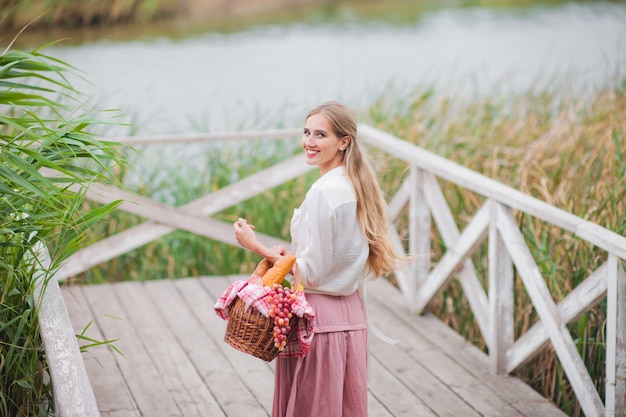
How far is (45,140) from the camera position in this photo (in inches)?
109

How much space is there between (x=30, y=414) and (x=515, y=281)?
243cm

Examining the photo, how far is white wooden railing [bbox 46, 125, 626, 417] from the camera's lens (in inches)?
122

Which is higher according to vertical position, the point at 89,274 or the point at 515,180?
the point at 515,180

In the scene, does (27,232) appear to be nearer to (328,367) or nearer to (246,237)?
(246,237)

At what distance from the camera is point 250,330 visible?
2492 millimetres

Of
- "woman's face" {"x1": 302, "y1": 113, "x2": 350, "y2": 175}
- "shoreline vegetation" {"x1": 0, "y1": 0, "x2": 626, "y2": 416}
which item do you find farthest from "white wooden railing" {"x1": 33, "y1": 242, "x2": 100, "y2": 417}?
"shoreline vegetation" {"x1": 0, "y1": 0, "x2": 626, "y2": 416}

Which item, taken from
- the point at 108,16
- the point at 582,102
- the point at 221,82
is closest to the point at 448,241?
the point at 582,102

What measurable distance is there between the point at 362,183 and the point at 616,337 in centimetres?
103

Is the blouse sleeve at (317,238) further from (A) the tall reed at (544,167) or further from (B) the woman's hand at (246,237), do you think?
(A) the tall reed at (544,167)

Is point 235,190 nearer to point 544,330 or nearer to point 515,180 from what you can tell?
point 515,180

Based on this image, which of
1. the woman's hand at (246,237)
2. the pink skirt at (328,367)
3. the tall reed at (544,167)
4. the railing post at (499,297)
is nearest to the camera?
the woman's hand at (246,237)

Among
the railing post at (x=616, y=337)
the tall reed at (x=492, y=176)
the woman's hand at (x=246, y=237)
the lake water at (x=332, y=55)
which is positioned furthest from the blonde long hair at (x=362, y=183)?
the lake water at (x=332, y=55)

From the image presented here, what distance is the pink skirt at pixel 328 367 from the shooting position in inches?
108

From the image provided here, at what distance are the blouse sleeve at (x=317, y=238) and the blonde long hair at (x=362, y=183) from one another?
0.11m
